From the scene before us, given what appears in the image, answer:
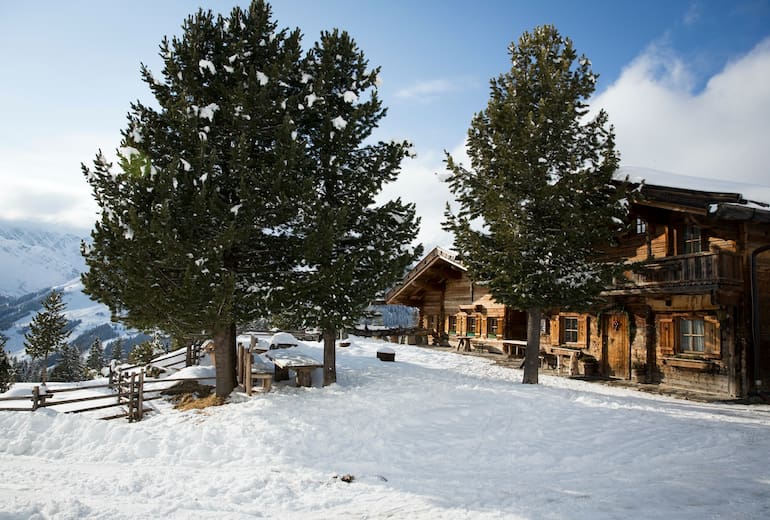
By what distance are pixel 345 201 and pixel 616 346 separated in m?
13.3

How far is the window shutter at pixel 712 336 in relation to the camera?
16.3m

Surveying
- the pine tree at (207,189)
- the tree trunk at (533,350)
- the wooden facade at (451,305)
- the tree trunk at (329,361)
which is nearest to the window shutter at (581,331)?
the wooden facade at (451,305)

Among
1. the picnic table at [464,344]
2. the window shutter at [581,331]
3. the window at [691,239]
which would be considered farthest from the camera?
the picnic table at [464,344]

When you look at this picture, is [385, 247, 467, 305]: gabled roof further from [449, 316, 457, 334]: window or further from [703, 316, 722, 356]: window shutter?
[703, 316, 722, 356]: window shutter

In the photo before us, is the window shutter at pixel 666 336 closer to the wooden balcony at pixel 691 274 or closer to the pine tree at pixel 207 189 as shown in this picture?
the wooden balcony at pixel 691 274

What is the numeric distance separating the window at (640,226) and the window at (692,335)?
12.6 feet

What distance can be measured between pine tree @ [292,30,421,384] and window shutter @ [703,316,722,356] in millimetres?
10851

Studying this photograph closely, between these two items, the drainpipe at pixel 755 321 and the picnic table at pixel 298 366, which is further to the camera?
the drainpipe at pixel 755 321

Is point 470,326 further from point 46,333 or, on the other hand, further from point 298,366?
point 46,333

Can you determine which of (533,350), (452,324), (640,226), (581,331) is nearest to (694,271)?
(640,226)

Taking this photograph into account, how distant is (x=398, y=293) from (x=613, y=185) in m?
18.1

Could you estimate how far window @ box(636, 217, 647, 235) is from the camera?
1911cm

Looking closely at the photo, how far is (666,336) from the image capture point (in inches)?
701

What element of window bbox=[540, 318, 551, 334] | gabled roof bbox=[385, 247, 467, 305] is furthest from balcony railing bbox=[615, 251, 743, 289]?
gabled roof bbox=[385, 247, 467, 305]
